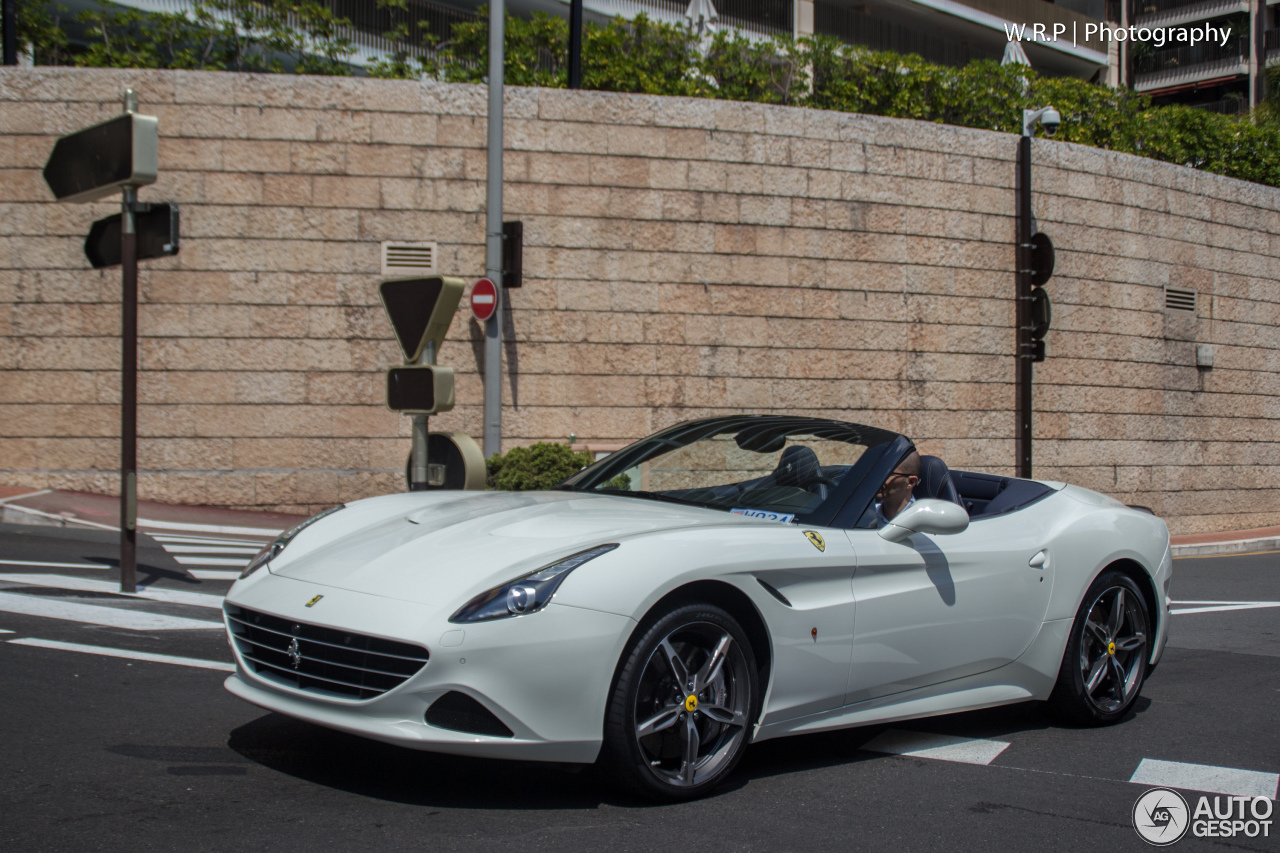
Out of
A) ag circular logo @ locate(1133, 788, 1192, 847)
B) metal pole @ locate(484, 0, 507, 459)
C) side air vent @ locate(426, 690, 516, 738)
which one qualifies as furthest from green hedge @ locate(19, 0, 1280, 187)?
side air vent @ locate(426, 690, 516, 738)

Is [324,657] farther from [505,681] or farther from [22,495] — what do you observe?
[22,495]

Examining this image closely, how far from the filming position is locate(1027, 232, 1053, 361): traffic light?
14.3 meters

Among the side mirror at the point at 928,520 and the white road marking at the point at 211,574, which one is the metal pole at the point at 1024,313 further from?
the side mirror at the point at 928,520

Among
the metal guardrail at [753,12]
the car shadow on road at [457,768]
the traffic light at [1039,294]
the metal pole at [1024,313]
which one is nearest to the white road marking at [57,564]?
the car shadow on road at [457,768]

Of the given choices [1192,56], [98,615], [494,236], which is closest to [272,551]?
[98,615]

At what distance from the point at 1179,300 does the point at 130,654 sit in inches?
632

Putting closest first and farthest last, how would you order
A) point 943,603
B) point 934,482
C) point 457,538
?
point 457,538, point 943,603, point 934,482

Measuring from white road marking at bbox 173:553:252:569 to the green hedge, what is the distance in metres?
7.31

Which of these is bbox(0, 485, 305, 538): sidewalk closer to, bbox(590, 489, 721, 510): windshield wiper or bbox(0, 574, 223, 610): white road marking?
bbox(0, 574, 223, 610): white road marking

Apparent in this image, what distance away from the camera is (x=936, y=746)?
444 cm

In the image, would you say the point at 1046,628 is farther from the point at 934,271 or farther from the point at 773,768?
the point at 934,271

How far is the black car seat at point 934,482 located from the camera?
15.8 feet

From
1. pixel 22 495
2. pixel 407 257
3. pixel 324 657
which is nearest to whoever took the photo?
pixel 324 657

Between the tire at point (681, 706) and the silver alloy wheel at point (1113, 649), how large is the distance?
75.3 inches
